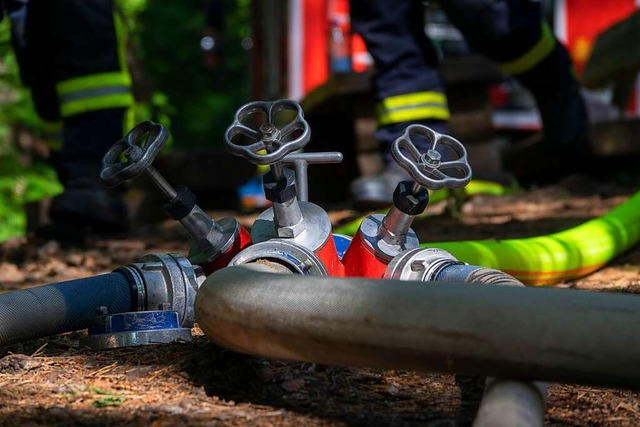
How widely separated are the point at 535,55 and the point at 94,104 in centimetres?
181

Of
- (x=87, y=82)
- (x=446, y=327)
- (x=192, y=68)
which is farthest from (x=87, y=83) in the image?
(x=192, y=68)

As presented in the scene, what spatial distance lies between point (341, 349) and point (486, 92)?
416 cm

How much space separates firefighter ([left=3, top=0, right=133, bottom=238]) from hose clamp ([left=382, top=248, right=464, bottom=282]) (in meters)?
2.37

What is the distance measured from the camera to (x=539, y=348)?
141cm

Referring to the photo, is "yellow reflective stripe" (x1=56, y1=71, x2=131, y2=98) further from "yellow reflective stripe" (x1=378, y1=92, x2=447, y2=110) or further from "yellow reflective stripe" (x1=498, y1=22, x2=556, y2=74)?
"yellow reflective stripe" (x1=498, y1=22, x2=556, y2=74)

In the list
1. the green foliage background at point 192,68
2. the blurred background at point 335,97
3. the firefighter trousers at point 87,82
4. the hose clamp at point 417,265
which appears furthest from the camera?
Result: the green foliage background at point 192,68

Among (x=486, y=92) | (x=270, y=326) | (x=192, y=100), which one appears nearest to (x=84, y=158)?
(x=486, y=92)

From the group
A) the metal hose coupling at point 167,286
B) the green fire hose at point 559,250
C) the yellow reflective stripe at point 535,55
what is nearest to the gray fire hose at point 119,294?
the metal hose coupling at point 167,286

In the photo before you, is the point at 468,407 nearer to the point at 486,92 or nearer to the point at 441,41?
the point at 486,92

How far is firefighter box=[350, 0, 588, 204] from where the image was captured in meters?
3.87

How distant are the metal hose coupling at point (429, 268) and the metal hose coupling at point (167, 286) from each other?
1.35 feet

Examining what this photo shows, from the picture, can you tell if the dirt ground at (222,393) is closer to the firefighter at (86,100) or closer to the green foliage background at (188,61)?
the firefighter at (86,100)

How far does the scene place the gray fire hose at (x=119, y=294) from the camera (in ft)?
6.56

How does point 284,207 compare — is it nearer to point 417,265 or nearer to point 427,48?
point 417,265
